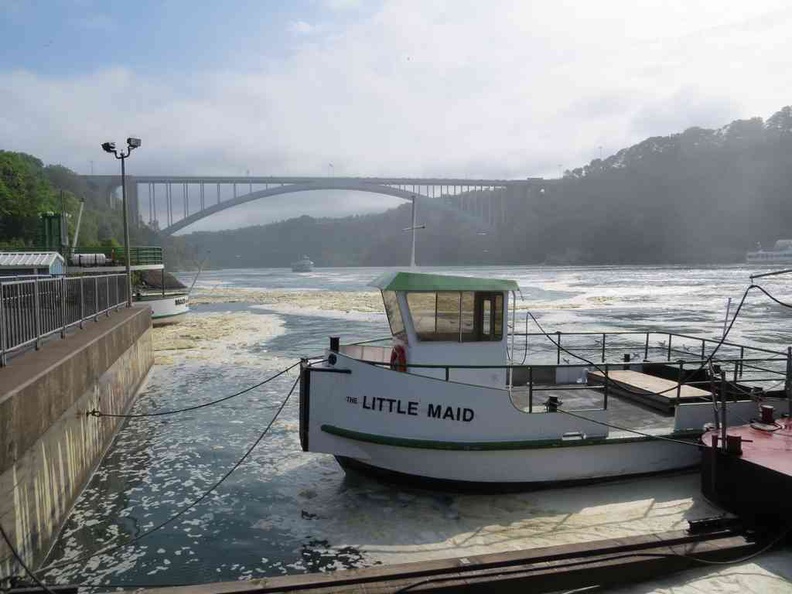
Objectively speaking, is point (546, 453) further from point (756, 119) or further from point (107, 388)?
point (756, 119)

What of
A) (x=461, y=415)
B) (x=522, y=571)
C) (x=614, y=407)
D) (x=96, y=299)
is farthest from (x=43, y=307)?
(x=614, y=407)

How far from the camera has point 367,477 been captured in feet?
31.4

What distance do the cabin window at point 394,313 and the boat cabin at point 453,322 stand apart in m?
0.05

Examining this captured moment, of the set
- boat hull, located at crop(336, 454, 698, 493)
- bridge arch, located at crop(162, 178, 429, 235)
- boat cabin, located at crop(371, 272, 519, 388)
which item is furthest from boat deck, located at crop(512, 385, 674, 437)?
bridge arch, located at crop(162, 178, 429, 235)

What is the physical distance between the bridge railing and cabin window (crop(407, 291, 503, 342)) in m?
5.62

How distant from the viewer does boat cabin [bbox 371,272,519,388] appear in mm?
9359

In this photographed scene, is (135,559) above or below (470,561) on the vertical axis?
below

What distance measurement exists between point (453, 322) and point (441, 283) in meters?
0.68

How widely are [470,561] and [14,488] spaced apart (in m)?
4.84

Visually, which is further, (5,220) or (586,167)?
(586,167)

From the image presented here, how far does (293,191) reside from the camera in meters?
115

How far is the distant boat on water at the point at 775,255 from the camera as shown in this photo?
12194 cm

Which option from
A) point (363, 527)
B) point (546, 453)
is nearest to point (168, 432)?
point (363, 527)

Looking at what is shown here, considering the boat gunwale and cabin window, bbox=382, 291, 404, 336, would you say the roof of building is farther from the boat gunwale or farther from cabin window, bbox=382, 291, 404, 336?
the boat gunwale
